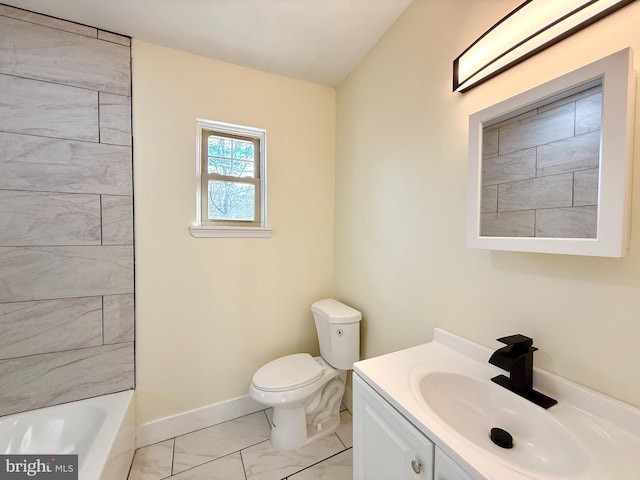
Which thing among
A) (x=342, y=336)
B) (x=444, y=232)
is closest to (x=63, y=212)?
(x=342, y=336)

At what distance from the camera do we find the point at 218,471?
4.77 ft

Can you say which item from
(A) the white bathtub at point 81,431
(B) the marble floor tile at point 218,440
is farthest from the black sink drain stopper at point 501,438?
(A) the white bathtub at point 81,431

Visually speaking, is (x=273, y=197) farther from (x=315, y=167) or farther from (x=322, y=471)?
(x=322, y=471)

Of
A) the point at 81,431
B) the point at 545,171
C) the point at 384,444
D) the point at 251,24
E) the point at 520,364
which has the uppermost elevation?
the point at 251,24

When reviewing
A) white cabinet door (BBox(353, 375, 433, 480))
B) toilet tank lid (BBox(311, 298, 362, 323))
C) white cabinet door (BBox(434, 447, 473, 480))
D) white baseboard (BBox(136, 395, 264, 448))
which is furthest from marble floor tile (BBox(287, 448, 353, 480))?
white cabinet door (BBox(434, 447, 473, 480))

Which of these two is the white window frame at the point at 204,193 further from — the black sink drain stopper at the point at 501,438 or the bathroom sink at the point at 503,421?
the black sink drain stopper at the point at 501,438

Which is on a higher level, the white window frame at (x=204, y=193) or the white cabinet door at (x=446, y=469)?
the white window frame at (x=204, y=193)

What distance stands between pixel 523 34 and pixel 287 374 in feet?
6.21

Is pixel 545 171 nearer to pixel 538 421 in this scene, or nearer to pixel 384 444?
pixel 538 421

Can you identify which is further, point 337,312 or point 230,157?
point 230,157

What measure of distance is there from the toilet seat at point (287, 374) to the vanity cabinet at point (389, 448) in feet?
1.99

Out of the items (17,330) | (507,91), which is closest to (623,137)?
(507,91)

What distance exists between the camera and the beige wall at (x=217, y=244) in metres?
1.64

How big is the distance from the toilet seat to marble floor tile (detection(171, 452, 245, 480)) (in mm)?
437
